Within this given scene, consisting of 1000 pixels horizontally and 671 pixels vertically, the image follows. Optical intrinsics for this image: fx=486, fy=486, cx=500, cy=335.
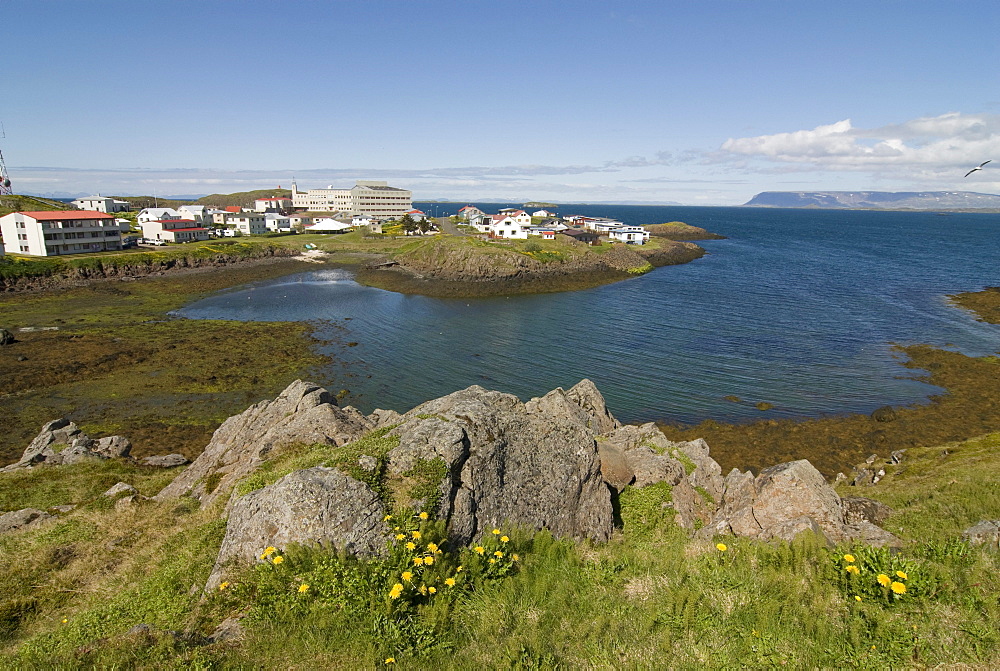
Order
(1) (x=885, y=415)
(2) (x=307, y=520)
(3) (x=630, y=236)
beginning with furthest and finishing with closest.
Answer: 1. (3) (x=630, y=236)
2. (1) (x=885, y=415)
3. (2) (x=307, y=520)

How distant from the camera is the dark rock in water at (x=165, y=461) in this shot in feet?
72.2

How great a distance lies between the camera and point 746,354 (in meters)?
42.7

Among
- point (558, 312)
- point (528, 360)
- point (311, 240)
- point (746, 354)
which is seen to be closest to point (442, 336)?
point (528, 360)

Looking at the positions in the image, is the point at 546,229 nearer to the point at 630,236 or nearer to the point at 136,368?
the point at 630,236

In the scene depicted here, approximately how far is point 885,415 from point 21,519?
40.2 metres

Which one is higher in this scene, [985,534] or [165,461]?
[985,534]

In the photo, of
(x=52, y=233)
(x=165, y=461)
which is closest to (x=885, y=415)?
(x=165, y=461)

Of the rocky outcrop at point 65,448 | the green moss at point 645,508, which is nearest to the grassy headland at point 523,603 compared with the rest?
the green moss at point 645,508

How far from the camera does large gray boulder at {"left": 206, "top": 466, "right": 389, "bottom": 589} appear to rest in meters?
8.36

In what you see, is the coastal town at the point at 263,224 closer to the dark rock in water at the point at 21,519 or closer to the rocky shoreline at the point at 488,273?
the rocky shoreline at the point at 488,273

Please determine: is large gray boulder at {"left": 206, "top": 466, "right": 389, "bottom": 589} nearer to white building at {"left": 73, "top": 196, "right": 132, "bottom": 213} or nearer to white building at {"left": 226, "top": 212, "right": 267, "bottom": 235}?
white building at {"left": 226, "top": 212, "right": 267, "bottom": 235}

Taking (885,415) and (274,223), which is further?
(274,223)

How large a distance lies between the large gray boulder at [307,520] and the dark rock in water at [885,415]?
32.5 meters

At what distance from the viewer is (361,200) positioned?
16525 cm
